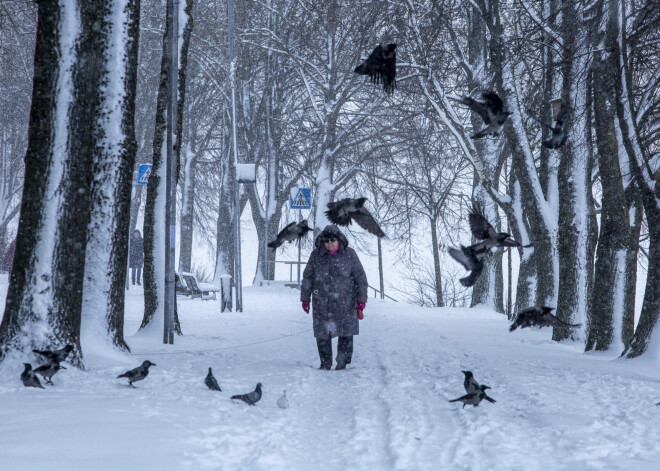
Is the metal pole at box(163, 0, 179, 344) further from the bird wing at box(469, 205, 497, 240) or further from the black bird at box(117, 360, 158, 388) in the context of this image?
the bird wing at box(469, 205, 497, 240)

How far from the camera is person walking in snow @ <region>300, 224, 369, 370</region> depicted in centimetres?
852

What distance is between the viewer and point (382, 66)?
645 cm

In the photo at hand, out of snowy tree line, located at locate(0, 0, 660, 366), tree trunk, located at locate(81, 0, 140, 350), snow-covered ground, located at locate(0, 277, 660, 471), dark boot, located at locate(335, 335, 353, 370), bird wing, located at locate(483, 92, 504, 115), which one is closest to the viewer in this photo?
snow-covered ground, located at locate(0, 277, 660, 471)

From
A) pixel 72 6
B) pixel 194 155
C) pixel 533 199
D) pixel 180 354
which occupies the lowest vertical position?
pixel 180 354

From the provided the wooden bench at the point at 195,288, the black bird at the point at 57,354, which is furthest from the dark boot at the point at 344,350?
the wooden bench at the point at 195,288

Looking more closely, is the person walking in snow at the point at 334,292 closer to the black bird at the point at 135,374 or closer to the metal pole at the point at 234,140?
the black bird at the point at 135,374

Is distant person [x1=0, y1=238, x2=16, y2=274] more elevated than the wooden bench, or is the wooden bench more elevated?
distant person [x1=0, y1=238, x2=16, y2=274]

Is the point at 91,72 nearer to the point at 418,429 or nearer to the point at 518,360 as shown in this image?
the point at 418,429

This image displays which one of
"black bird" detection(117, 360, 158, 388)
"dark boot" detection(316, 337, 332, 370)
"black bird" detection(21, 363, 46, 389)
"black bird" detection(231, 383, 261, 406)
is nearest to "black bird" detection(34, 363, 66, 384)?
"black bird" detection(21, 363, 46, 389)

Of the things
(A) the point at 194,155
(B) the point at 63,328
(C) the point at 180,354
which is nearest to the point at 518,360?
(C) the point at 180,354

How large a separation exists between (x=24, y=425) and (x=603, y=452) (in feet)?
11.3

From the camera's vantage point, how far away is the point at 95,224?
→ 24.8 feet

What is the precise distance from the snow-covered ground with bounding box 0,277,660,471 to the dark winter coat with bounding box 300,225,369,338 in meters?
0.53

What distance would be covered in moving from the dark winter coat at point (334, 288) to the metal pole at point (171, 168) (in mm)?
2209
